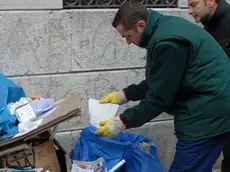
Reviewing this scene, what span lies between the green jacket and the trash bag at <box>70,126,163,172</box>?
46 centimetres

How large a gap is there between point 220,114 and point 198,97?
177mm

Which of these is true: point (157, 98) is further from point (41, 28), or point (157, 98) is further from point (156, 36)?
point (41, 28)

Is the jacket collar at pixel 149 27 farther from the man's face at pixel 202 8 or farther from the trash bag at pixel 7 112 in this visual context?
the trash bag at pixel 7 112

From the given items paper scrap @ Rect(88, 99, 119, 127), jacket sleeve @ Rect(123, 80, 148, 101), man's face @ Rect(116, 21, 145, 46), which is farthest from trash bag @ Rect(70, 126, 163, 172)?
man's face @ Rect(116, 21, 145, 46)

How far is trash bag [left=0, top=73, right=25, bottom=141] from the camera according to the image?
312 centimetres

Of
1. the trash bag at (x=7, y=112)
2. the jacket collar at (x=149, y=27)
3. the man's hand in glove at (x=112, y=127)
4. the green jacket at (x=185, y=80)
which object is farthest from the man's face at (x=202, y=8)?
the trash bag at (x=7, y=112)

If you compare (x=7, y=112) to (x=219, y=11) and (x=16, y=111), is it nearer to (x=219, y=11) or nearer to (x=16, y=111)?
(x=16, y=111)

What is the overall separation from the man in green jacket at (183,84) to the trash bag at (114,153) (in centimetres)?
36

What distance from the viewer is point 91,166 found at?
352 centimetres

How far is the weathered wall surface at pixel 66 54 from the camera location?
158 inches

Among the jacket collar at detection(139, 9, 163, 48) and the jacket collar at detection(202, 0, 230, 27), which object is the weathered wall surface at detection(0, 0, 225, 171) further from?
the jacket collar at detection(139, 9, 163, 48)

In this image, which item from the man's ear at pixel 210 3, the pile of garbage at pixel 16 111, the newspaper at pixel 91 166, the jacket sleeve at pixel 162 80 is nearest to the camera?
the jacket sleeve at pixel 162 80

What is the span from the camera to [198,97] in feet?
10.5

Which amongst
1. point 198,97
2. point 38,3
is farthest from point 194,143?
point 38,3
